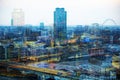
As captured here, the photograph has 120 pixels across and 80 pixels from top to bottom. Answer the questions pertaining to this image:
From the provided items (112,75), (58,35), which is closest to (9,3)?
(58,35)

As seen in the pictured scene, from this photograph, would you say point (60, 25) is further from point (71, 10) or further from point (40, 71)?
point (40, 71)

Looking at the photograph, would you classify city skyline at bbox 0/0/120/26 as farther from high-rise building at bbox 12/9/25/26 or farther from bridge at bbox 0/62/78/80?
bridge at bbox 0/62/78/80

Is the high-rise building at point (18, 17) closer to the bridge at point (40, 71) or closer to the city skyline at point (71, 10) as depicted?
the city skyline at point (71, 10)

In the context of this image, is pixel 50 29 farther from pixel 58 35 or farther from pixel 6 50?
pixel 6 50

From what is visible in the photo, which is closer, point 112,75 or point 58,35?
point 112,75

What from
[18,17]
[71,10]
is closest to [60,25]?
[71,10]

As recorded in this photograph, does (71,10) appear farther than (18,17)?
No
